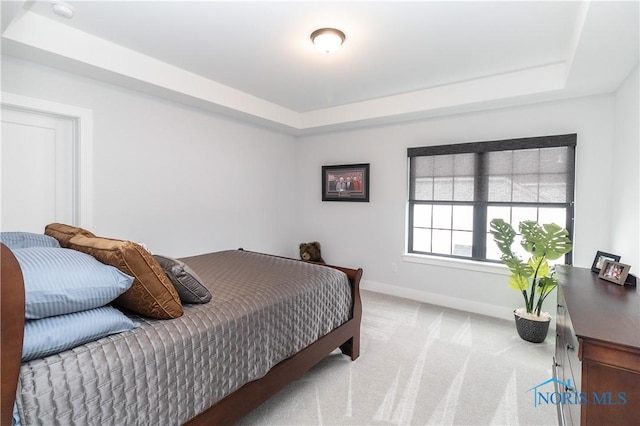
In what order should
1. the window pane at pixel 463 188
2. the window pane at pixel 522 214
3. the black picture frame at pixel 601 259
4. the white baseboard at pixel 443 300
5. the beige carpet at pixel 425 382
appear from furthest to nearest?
1. the window pane at pixel 463 188
2. the white baseboard at pixel 443 300
3. the window pane at pixel 522 214
4. the black picture frame at pixel 601 259
5. the beige carpet at pixel 425 382

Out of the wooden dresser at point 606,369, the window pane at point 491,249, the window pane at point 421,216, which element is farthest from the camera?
the window pane at point 421,216

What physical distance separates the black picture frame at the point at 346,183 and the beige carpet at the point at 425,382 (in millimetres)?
1929

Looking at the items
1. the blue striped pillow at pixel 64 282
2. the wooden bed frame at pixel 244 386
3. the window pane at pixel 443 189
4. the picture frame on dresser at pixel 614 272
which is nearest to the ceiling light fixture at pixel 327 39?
the wooden bed frame at pixel 244 386

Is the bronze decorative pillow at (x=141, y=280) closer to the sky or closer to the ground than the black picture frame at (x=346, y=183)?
closer to the ground

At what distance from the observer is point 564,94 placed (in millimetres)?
2896

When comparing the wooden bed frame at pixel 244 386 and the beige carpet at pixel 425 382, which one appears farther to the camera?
the beige carpet at pixel 425 382

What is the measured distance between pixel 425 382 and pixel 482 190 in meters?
2.29

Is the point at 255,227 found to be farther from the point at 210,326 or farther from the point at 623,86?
the point at 623,86

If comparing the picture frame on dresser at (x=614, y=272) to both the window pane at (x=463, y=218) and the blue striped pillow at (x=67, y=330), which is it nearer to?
the window pane at (x=463, y=218)

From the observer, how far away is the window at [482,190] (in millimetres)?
3123

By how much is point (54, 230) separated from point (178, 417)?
5.12 feet

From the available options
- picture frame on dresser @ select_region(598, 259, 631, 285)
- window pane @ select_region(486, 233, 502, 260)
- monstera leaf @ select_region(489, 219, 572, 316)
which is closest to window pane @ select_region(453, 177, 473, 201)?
window pane @ select_region(486, 233, 502, 260)

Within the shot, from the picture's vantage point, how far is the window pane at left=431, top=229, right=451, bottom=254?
382 centimetres

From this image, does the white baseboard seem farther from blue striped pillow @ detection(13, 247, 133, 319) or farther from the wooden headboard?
the wooden headboard
